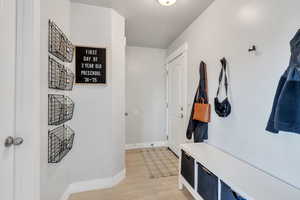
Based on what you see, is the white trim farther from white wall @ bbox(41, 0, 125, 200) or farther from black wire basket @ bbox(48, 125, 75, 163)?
black wire basket @ bbox(48, 125, 75, 163)

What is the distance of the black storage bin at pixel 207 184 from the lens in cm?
136

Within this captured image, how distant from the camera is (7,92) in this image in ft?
3.20

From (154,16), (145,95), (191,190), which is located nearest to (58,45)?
(154,16)

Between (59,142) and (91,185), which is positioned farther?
(91,185)

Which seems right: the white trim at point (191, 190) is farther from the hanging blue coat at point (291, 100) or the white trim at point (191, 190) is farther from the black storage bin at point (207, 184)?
the hanging blue coat at point (291, 100)

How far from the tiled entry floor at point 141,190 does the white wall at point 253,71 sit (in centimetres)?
82

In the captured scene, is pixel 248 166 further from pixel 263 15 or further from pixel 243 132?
pixel 263 15

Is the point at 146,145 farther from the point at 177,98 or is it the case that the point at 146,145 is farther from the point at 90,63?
the point at 90,63

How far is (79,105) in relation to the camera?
80.2 inches

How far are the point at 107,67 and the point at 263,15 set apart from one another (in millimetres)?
1754

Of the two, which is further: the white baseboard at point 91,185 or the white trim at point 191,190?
the white baseboard at point 91,185

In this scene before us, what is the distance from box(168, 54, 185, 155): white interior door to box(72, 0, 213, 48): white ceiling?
1.80ft

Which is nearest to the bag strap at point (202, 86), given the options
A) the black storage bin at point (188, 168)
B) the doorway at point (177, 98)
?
the doorway at point (177, 98)

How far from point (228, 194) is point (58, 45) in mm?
2032
